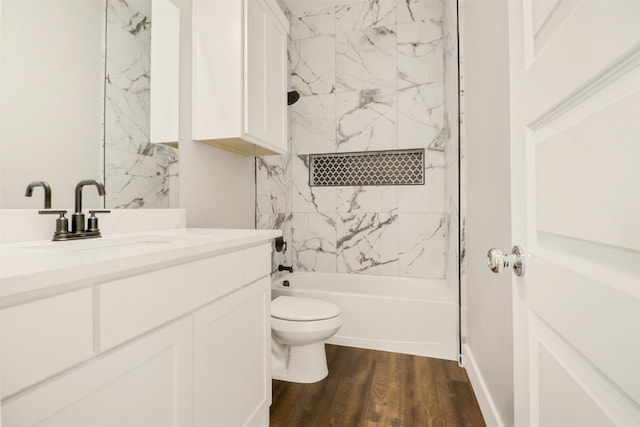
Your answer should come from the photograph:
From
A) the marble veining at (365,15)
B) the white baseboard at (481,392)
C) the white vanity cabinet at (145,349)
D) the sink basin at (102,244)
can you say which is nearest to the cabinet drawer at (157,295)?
the white vanity cabinet at (145,349)

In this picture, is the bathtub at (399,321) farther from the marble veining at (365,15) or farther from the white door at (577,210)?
the marble veining at (365,15)

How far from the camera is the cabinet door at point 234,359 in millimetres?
970

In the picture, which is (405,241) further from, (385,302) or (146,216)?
(146,216)

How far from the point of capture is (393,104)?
2.91 meters

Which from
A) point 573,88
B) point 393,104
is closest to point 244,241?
point 573,88

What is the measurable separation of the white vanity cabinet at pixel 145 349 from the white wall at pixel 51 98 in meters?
0.58

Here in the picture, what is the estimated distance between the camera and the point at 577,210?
0.45m

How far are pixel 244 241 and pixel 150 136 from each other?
2.39ft

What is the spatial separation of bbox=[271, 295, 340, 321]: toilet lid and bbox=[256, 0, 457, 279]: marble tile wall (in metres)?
0.84

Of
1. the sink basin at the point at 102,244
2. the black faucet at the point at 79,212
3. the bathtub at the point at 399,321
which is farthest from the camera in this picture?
the bathtub at the point at 399,321

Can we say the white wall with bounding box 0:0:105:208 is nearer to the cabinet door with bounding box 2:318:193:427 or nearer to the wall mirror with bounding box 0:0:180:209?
the wall mirror with bounding box 0:0:180:209

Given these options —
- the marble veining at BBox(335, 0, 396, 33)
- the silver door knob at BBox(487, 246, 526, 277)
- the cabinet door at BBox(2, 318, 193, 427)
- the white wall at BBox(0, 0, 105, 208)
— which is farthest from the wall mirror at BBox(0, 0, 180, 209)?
the marble veining at BBox(335, 0, 396, 33)

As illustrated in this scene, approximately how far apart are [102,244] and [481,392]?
179 cm

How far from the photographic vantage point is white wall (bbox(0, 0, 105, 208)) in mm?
924
